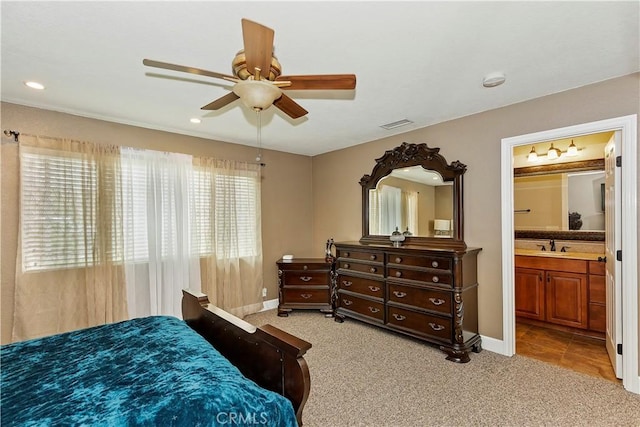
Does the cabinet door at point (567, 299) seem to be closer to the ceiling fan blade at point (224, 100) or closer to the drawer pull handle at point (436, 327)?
the drawer pull handle at point (436, 327)

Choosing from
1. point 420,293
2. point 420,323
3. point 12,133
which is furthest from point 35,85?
point 420,323

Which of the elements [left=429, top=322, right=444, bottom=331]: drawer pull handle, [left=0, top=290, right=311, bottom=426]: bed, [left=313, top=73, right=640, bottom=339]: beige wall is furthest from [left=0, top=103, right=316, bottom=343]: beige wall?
[left=429, top=322, right=444, bottom=331]: drawer pull handle

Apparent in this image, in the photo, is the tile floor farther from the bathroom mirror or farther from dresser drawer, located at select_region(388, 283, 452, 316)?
the bathroom mirror

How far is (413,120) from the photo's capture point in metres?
3.47

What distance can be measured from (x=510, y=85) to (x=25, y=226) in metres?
4.69

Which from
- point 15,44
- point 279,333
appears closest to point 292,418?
point 279,333

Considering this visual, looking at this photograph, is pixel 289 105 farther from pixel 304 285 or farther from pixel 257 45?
pixel 304 285

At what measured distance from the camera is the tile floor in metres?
2.74

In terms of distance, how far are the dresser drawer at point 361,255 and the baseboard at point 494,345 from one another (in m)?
1.38

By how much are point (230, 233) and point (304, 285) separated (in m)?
1.34

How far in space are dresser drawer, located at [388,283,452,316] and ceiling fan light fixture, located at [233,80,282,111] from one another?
2552 millimetres

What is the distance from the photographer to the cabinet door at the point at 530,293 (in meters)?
3.73

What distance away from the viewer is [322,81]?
5.58ft

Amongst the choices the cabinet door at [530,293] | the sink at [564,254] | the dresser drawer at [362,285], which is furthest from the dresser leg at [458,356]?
the sink at [564,254]
